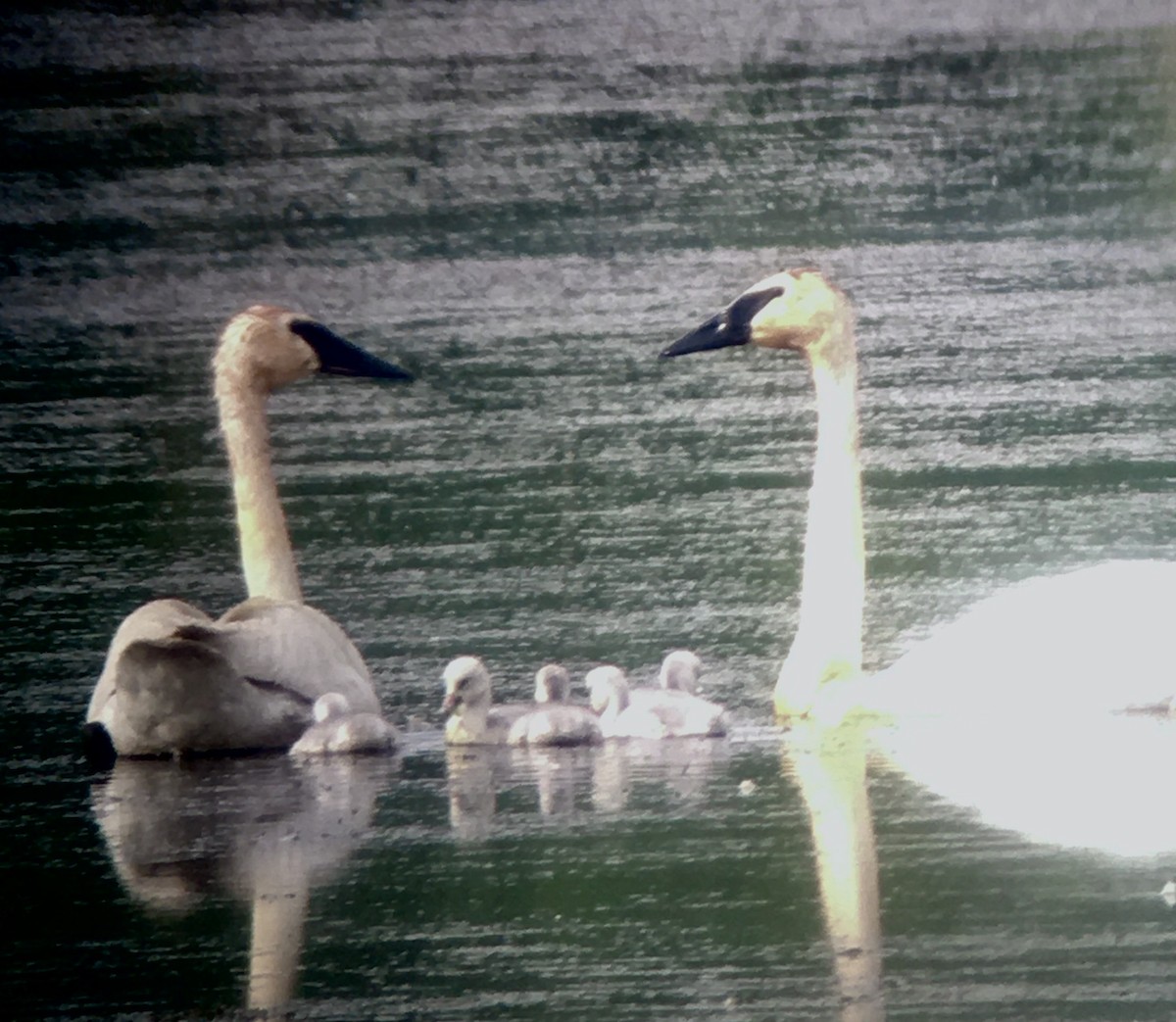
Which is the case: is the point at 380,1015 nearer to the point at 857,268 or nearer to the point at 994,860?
the point at 994,860

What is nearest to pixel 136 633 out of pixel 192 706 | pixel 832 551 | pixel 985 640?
pixel 192 706

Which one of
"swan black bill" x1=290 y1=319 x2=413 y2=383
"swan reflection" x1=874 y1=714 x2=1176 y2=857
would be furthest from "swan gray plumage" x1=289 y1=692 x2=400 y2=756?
"swan black bill" x1=290 y1=319 x2=413 y2=383

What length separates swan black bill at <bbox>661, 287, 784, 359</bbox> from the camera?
8570mm

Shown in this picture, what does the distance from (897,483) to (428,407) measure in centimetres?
212

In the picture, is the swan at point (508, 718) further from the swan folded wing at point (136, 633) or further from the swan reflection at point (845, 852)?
the swan folded wing at point (136, 633)

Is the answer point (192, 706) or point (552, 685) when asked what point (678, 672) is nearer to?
point (552, 685)

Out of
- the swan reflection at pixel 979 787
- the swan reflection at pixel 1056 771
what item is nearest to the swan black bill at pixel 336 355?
the swan reflection at pixel 979 787

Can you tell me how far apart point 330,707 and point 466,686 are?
1.21ft

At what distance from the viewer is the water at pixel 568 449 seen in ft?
18.8

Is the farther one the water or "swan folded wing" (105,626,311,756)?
"swan folded wing" (105,626,311,756)

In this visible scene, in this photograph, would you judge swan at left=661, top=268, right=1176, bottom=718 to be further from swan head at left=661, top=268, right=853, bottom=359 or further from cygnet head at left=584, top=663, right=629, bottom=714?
cygnet head at left=584, top=663, right=629, bottom=714

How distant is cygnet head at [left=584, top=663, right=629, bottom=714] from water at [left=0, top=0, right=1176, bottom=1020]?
0.82 feet

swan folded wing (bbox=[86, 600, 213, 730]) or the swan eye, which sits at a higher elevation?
the swan eye

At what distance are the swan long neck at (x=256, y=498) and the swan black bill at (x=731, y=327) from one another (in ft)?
3.83
